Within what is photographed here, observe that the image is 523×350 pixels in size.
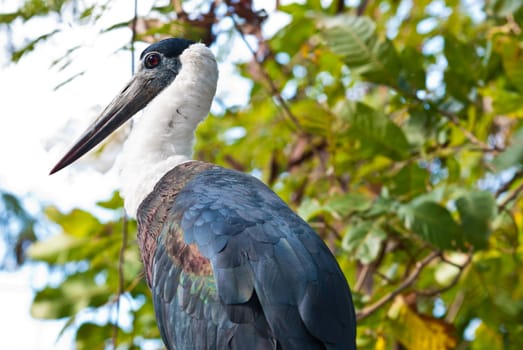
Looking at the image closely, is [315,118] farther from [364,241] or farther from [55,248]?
[55,248]

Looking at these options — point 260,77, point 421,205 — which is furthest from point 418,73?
point 260,77

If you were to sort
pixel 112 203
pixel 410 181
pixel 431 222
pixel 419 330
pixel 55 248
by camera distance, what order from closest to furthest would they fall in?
pixel 431 222 → pixel 419 330 → pixel 410 181 → pixel 55 248 → pixel 112 203

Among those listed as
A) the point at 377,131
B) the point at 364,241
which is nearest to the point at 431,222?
the point at 364,241

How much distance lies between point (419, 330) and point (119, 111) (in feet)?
5.74

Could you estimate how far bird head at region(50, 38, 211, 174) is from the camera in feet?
13.6

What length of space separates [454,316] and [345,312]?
247 cm

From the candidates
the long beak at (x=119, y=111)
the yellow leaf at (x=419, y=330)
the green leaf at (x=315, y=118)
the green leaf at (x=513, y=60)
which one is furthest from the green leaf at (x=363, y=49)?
the yellow leaf at (x=419, y=330)

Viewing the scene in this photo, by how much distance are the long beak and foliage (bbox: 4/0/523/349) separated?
288 mm

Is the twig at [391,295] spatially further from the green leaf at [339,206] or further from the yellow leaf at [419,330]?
the green leaf at [339,206]

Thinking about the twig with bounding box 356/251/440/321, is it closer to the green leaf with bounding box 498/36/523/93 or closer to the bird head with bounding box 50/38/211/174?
the green leaf with bounding box 498/36/523/93

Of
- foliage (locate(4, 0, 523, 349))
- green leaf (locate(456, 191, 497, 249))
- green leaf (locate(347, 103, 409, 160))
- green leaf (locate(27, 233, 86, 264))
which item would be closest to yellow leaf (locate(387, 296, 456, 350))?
foliage (locate(4, 0, 523, 349))

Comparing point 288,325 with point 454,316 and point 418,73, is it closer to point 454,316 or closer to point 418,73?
point 418,73

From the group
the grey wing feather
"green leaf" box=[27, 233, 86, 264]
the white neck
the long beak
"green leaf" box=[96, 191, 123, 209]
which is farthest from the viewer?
"green leaf" box=[96, 191, 123, 209]

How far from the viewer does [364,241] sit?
173 inches
